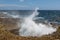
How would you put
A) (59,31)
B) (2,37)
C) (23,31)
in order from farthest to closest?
(23,31)
(59,31)
(2,37)

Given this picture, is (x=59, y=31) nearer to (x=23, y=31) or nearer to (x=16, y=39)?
(x=16, y=39)

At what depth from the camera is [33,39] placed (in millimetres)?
13578

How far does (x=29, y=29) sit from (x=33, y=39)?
13.0 meters

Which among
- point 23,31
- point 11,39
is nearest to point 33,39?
point 11,39

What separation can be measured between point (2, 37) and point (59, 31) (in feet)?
12.7

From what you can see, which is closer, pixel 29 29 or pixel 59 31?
pixel 59 31

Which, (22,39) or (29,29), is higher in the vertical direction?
(29,29)

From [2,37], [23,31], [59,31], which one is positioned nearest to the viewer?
[2,37]

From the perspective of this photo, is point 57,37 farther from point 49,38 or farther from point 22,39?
point 22,39

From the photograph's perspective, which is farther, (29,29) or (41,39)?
(29,29)

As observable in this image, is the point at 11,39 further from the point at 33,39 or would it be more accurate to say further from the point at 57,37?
the point at 57,37

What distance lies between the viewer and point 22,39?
43.7ft

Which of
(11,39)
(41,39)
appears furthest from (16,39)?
(41,39)

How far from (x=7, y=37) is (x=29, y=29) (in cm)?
1354
